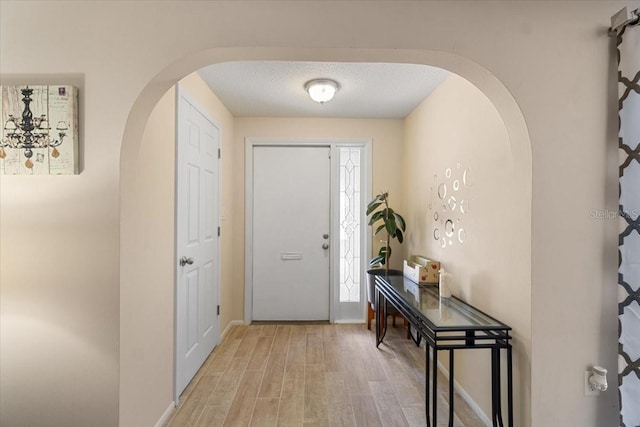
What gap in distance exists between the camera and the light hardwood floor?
2.10 metres

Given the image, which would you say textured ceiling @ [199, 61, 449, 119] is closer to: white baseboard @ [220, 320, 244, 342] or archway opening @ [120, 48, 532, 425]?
archway opening @ [120, 48, 532, 425]

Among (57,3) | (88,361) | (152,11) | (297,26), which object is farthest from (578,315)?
(57,3)

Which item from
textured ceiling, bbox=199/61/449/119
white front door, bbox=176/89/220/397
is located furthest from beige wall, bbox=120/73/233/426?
textured ceiling, bbox=199/61/449/119

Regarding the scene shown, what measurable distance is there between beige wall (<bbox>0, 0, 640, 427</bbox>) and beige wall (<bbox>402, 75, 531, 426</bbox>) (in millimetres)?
147

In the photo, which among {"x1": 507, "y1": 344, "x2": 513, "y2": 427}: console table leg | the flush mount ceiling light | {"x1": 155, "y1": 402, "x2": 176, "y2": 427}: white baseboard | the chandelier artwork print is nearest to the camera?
the chandelier artwork print

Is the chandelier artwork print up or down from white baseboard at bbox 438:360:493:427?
up

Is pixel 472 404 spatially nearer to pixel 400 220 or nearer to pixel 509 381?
pixel 509 381

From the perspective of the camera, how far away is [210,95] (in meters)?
3.01

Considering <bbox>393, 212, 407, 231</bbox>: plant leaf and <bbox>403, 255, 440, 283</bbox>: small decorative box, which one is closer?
<bbox>403, 255, 440, 283</bbox>: small decorative box

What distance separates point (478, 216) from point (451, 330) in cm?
84

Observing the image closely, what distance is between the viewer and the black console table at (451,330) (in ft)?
→ 5.63

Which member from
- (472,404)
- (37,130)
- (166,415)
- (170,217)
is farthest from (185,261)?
(472,404)

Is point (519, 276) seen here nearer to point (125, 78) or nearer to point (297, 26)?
point (297, 26)

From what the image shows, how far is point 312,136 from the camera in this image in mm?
3869
